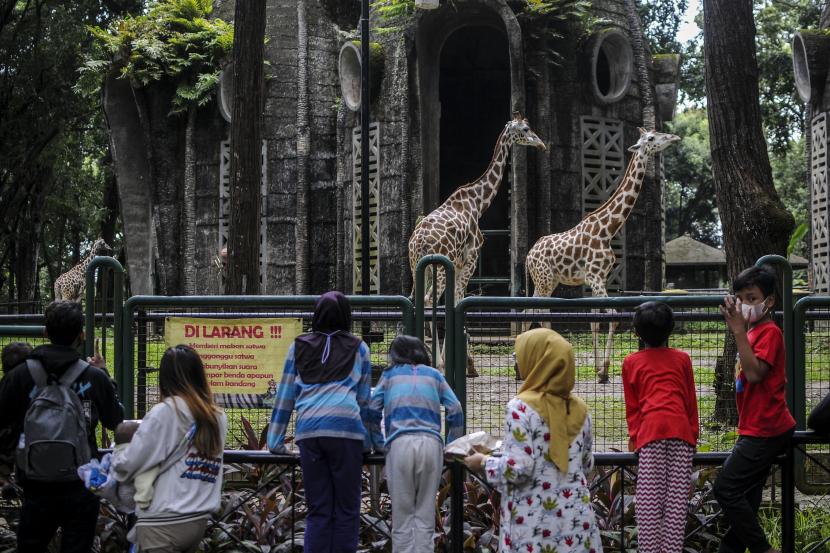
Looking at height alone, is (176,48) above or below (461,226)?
above

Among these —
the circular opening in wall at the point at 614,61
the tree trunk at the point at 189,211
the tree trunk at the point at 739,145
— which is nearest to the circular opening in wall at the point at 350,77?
the tree trunk at the point at 189,211

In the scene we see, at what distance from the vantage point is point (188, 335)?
7.81m

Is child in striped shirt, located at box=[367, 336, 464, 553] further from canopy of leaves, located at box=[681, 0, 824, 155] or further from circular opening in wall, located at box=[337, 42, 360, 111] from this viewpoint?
canopy of leaves, located at box=[681, 0, 824, 155]

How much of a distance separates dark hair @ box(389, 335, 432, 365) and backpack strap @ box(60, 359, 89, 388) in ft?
5.77

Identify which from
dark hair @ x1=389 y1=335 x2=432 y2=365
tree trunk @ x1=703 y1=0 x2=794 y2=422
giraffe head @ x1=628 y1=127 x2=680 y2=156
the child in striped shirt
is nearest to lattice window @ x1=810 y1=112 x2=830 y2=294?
giraffe head @ x1=628 y1=127 x2=680 y2=156

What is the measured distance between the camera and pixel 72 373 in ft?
19.6

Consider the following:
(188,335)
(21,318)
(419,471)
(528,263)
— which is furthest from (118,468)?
(528,263)

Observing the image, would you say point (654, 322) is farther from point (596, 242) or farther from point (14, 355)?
point (596, 242)

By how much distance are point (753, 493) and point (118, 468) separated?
3.69 m

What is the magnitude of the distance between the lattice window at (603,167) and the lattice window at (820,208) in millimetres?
3809

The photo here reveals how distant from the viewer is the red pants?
240 inches

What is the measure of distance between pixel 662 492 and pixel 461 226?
1029 centimetres

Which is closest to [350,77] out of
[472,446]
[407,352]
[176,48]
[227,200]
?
[227,200]

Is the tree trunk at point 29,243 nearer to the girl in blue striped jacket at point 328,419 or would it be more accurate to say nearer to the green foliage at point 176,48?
the green foliage at point 176,48
